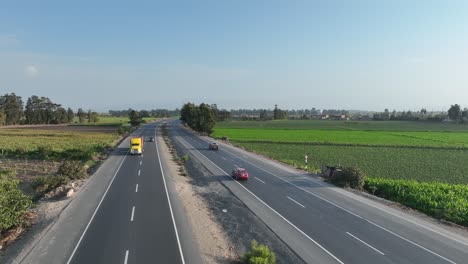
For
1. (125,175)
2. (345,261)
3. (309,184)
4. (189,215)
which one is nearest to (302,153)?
(309,184)

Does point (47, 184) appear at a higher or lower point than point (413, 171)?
higher

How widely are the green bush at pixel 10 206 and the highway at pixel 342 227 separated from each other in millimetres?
11908

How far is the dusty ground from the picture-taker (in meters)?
15.5

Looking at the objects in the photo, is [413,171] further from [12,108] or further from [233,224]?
[12,108]

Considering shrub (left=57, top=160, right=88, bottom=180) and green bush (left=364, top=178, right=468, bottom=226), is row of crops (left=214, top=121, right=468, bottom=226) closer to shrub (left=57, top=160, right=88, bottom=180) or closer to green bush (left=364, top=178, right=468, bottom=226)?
green bush (left=364, top=178, right=468, bottom=226)

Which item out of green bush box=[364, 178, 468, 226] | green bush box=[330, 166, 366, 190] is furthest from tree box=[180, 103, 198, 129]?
green bush box=[364, 178, 468, 226]

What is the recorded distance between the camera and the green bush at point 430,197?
74.3 feet

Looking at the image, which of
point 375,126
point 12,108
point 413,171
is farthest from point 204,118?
point 12,108

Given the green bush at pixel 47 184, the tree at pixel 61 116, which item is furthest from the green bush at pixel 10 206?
the tree at pixel 61 116

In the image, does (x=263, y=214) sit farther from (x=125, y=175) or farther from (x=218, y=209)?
(x=125, y=175)

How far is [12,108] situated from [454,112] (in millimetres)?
199100

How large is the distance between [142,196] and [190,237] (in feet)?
28.6

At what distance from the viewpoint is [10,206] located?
19.5 m

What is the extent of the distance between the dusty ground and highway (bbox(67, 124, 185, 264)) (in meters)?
0.96
